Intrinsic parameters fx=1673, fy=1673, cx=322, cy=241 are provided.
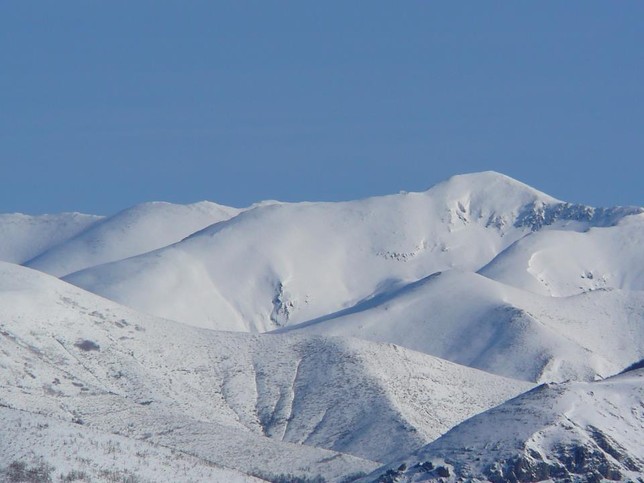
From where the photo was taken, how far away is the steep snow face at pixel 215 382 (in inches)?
4336

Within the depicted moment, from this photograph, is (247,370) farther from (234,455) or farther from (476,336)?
(476,336)

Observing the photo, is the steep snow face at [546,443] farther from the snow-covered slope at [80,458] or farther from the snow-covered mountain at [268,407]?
the snow-covered slope at [80,458]

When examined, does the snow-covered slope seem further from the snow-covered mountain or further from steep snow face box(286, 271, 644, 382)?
steep snow face box(286, 271, 644, 382)

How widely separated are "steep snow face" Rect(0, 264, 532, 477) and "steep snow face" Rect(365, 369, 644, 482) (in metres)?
18.4

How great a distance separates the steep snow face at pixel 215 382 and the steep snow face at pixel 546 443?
18.4 meters

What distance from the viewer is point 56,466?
6594 cm

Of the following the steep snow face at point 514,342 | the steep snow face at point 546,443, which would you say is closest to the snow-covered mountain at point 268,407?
the steep snow face at point 546,443

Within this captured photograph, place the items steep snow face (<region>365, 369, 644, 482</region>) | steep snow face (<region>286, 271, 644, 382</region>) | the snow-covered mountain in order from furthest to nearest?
steep snow face (<region>286, 271, 644, 382</region>)
steep snow face (<region>365, 369, 644, 482</region>)
the snow-covered mountain

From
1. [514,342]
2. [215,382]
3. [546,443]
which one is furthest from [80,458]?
[514,342]

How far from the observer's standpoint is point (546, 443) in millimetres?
80688

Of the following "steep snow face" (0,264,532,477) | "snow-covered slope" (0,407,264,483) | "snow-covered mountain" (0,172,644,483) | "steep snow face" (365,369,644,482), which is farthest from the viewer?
"steep snow face" (0,264,532,477)

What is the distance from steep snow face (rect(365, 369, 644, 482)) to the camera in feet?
260

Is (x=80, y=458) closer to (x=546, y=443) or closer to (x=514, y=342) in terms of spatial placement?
(x=546, y=443)

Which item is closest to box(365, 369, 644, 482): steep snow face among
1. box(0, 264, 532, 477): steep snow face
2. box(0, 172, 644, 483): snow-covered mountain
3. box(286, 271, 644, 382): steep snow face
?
box(0, 172, 644, 483): snow-covered mountain
